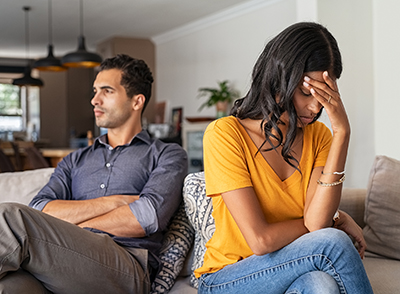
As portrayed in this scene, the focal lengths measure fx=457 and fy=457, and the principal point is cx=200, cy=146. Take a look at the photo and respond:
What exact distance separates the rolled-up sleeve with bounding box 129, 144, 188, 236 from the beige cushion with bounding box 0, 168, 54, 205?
0.54 meters

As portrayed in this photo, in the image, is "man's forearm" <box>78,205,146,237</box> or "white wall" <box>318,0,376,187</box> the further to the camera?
"white wall" <box>318,0,376,187</box>

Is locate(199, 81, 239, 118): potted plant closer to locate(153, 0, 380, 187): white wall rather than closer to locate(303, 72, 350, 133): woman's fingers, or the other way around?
locate(153, 0, 380, 187): white wall

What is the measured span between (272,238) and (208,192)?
0.76 ft

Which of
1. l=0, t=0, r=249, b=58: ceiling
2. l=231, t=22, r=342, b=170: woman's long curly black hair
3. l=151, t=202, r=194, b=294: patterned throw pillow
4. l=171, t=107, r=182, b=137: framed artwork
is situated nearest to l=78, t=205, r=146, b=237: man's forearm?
l=151, t=202, r=194, b=294: patterned throw pillow

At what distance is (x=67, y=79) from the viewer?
10.2 meters

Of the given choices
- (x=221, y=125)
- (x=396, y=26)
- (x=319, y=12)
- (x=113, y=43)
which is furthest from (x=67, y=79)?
(x=221, y=125)

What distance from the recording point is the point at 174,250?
182 cm

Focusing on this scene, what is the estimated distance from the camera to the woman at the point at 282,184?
1236 millimetres

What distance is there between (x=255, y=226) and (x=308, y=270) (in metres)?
0.18

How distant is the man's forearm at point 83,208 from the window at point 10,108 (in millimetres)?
9119

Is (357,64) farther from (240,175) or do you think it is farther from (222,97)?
(222,97)

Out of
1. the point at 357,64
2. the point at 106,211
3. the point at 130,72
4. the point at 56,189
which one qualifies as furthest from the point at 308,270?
the point at 357,64

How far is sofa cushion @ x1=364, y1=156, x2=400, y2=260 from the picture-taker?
6.33 feet

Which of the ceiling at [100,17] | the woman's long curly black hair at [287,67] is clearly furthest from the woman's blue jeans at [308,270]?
the ceiling at [100,17]
